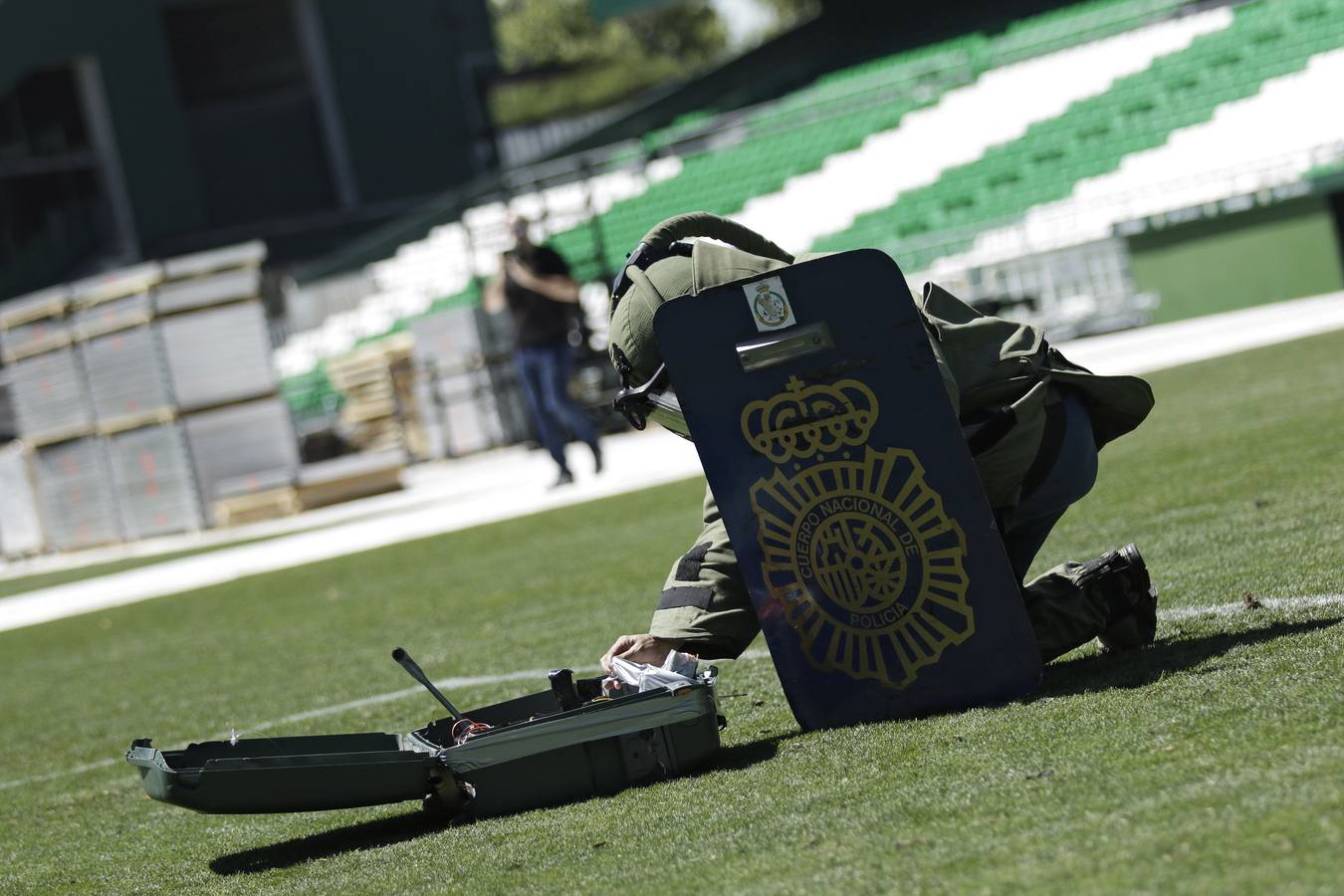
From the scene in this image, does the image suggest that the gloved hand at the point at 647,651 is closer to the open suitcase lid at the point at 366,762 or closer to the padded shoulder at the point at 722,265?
the open suitcase lid at the point at 366,762

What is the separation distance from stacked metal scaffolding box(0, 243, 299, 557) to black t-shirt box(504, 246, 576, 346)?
18.1ft

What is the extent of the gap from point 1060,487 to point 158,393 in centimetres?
1462

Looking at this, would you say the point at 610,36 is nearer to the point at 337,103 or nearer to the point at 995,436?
the point at 337,103

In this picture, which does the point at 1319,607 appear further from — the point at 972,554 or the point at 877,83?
the point at 877,83

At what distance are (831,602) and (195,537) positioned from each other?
574 inches

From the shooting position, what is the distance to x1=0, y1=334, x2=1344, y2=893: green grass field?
8.57 ft

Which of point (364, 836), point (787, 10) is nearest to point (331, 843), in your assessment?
point (364, 836)

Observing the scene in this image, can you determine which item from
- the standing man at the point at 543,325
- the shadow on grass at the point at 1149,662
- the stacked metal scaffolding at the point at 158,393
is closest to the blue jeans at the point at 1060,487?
the shadow on grass at the point at 1149,662

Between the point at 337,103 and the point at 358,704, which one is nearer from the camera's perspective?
the point at 358,704

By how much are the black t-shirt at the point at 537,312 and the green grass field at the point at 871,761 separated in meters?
4.76

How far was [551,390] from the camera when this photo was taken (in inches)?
495

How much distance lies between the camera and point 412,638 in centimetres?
→ 714

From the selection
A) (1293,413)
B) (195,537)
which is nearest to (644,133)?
(195,537)

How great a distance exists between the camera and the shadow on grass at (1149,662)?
367 cm
